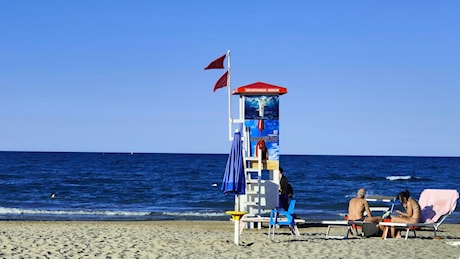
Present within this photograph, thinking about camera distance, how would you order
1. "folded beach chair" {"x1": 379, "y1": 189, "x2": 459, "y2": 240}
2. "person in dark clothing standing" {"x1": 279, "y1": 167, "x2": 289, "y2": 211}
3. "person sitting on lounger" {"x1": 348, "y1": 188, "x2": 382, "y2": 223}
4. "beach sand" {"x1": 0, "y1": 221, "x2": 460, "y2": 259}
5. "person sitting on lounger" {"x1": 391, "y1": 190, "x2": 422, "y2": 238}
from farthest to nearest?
"person in dark clothing standing" {"x1": 279, "y1": 167, "x2": 289, "y2": 211} → "folded beach chair" {"x1": 379, "y1": 189, "x2": 459, "y2": 240} → "person sitting on lounger" {"x1": 348, "y1": 188, "x2": 382, "y2": 223} → "person sitting on lounger" {"x1": 391, "y1": 190, "x2": 422, "y2": 238} → "beach sand" {"x1": 0, "y1": 221, "x2": 460, "y2": 259}

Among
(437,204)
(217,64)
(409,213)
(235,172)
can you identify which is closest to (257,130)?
(217,64)

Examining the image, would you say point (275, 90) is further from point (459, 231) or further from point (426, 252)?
point (459, 231)

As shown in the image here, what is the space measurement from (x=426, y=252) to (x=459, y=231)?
5.94m

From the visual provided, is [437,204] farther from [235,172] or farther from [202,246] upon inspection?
[202,246]

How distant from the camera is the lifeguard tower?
516 inches

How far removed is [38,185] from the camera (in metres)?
37.7

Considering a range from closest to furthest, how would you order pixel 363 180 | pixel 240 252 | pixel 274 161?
pixel 240 252, pixel 274 161, pixel 363 180

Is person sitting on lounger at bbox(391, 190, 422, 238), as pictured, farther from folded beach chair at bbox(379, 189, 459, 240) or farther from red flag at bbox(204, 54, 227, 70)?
red flag at bbox(204, 54, 227, 70)

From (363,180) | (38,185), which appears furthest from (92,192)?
(363,180)

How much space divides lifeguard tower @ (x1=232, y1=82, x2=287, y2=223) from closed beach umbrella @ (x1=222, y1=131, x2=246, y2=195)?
132 centimetres

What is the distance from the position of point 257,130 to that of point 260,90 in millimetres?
810

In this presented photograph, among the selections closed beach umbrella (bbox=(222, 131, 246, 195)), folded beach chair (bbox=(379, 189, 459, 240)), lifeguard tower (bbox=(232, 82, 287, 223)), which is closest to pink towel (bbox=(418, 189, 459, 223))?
folded beach chair (bbox=(379, 189, 459, 240))

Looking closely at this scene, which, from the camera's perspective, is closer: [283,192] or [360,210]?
[360,210]

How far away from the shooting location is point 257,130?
43.2 feet
